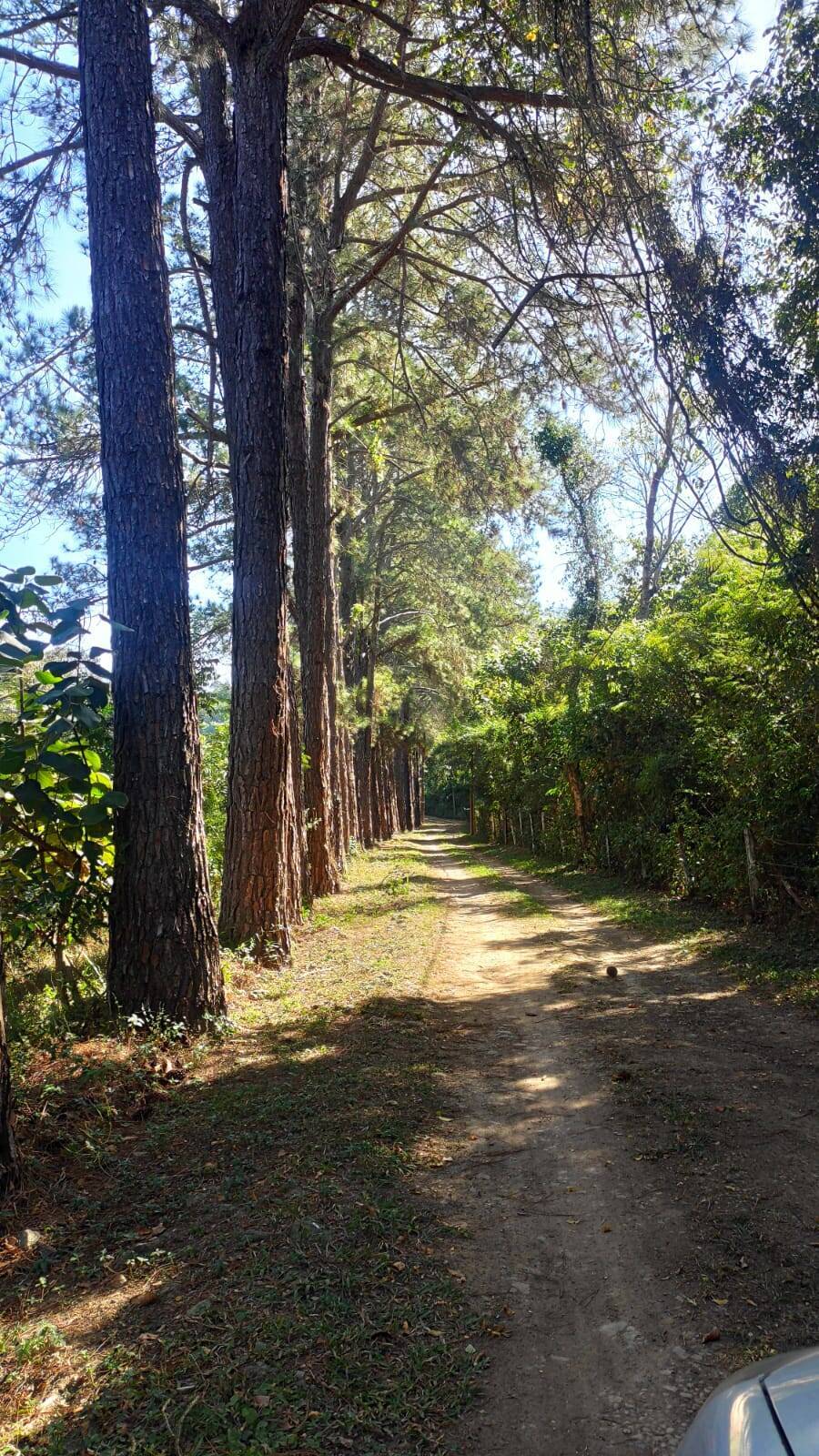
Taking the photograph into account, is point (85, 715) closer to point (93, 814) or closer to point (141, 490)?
point (93, 814)

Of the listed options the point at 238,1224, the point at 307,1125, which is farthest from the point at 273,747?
the point at 238,1224

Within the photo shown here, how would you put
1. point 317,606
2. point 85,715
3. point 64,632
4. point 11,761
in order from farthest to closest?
point 317,606 → point 11,761 → point 85,715 → point 64,632

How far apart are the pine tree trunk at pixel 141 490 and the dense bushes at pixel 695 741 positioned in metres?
5.62

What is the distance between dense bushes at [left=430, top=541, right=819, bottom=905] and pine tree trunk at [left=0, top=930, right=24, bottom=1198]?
7008mm

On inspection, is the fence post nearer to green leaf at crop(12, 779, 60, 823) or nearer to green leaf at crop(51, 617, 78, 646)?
green leaf at crop(12, 779, 60, 823)

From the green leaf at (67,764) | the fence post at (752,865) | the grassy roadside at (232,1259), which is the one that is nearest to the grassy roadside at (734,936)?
the fence post at (752,865)

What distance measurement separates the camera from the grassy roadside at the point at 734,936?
299 inches

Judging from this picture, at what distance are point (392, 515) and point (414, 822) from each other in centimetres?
4250

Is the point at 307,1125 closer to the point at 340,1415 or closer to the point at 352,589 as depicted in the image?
the point at 340,1415

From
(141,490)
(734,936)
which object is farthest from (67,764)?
(734,936)

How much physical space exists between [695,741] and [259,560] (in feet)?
21.4

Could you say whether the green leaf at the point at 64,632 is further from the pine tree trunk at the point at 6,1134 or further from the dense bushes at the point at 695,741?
the dense bushes at the point at 695,741

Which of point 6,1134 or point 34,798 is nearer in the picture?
point 6,1134

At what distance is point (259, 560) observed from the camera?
8734mm
